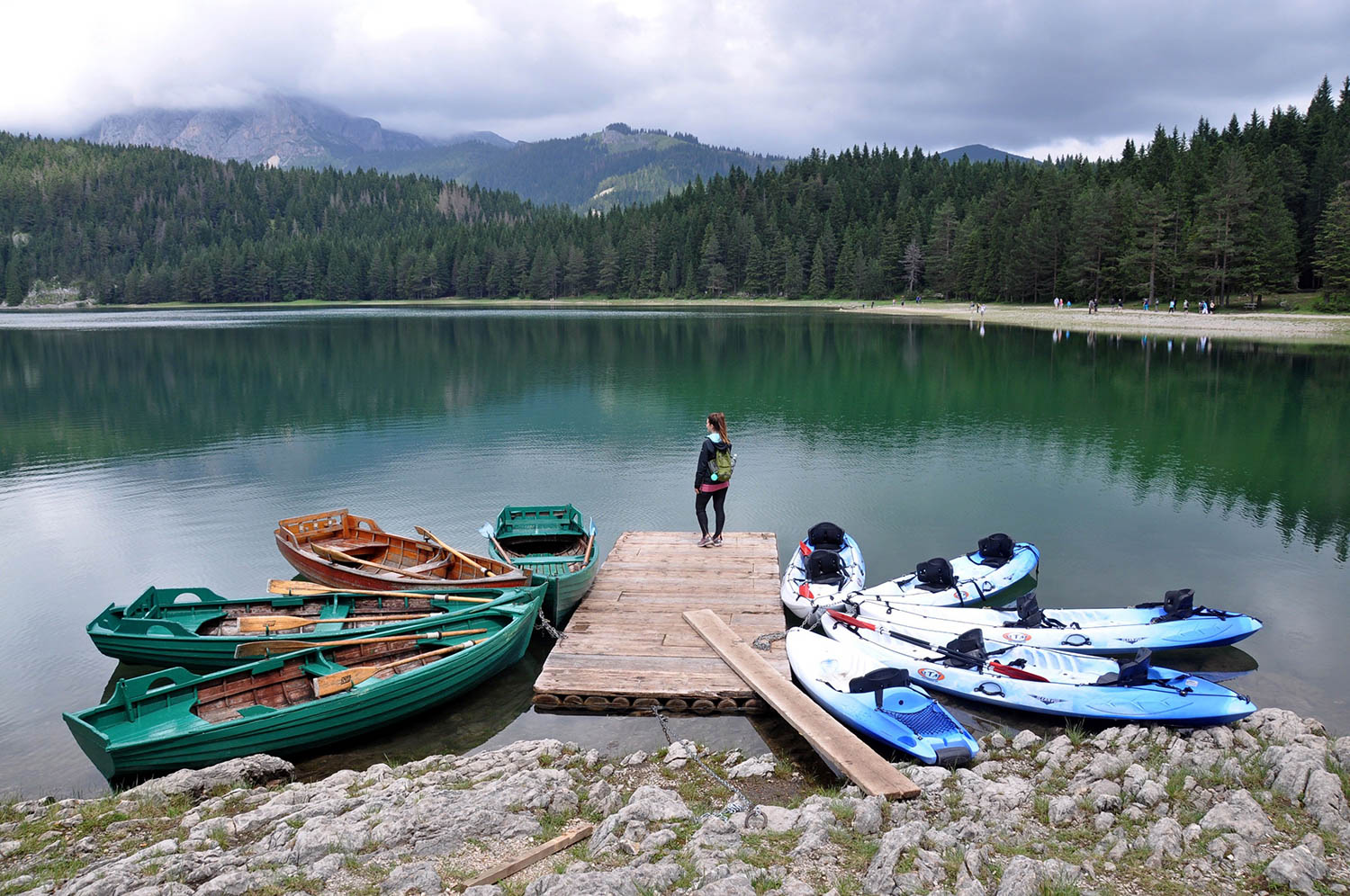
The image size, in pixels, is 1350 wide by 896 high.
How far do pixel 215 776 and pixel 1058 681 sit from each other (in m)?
10.9

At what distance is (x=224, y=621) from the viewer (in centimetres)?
1379

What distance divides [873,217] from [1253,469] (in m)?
139

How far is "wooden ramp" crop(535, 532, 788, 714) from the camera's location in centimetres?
1212

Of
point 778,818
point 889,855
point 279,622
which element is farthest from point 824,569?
point 279,622

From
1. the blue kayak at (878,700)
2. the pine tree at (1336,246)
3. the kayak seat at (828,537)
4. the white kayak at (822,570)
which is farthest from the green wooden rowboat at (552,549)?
the pine tree at (1336,246)

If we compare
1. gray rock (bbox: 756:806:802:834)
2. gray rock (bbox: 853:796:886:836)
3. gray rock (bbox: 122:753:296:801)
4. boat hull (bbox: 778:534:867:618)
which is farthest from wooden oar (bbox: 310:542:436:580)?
gray rock (bbox: 853:796:886:836)

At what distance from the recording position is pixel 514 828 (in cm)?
802

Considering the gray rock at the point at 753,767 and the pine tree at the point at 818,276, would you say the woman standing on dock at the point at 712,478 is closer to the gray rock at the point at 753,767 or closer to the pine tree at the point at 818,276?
the gray rock at the point at 753,767

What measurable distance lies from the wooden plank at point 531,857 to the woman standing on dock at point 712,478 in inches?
391

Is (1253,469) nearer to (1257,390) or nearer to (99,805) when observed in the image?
(1257,390)

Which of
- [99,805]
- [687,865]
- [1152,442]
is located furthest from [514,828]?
[1152,442]

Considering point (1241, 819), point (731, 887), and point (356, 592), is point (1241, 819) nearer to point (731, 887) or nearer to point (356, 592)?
point (731, 887)

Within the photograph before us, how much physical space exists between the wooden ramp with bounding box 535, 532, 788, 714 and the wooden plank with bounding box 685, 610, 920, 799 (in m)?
0.21

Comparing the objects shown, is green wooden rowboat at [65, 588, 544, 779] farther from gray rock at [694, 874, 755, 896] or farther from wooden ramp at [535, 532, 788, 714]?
gray rock at [694, 874, 755, 896]
